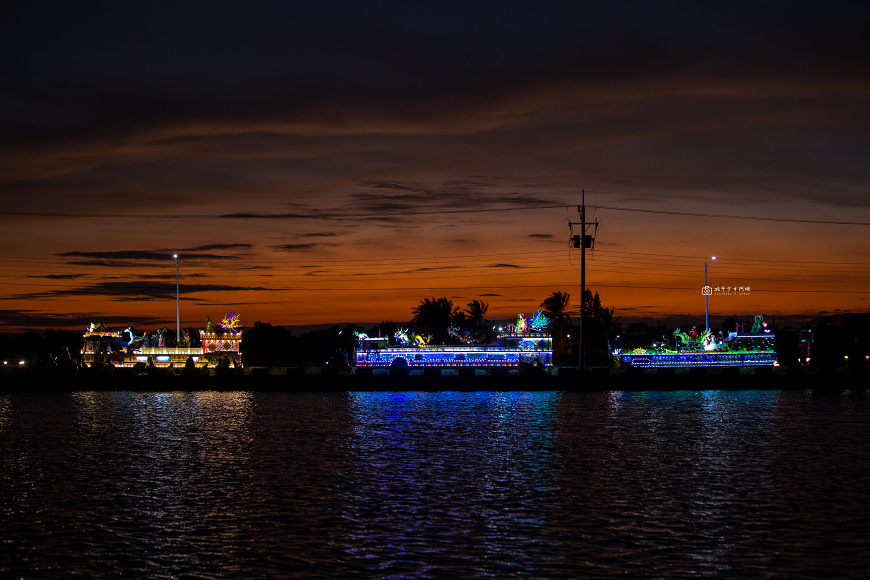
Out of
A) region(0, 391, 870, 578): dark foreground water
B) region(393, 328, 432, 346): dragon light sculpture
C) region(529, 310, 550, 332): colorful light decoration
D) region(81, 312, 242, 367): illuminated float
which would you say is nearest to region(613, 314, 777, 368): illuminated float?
region(529, 310, 550, 332): colorful light decoration

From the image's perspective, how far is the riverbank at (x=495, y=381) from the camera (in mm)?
63438

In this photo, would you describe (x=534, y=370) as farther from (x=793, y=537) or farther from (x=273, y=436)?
(x=793, y=537)

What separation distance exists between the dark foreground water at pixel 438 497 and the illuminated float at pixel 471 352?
33.7 meters

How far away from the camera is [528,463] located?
26.7 meters

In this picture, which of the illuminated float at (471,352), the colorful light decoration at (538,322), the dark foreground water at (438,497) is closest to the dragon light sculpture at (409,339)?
the illuminated float at (471,352)

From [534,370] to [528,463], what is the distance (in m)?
37.3

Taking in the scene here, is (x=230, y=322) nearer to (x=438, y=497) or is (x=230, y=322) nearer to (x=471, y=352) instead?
(x=471, y=352)

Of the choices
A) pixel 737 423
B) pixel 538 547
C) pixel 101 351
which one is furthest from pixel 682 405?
pixel 101 351

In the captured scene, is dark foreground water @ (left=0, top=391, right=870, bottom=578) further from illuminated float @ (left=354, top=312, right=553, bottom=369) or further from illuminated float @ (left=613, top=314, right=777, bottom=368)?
illuminated float @ (left=354, top=312, right=553, bottom=369)

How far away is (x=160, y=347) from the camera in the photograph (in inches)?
3457

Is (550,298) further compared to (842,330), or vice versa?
(550,298)

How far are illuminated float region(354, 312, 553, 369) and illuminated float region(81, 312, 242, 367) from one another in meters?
16.9

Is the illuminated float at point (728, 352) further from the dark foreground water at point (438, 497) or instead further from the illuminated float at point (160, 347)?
the illuminated float at point (160, 347)

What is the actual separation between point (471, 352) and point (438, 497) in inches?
2153
